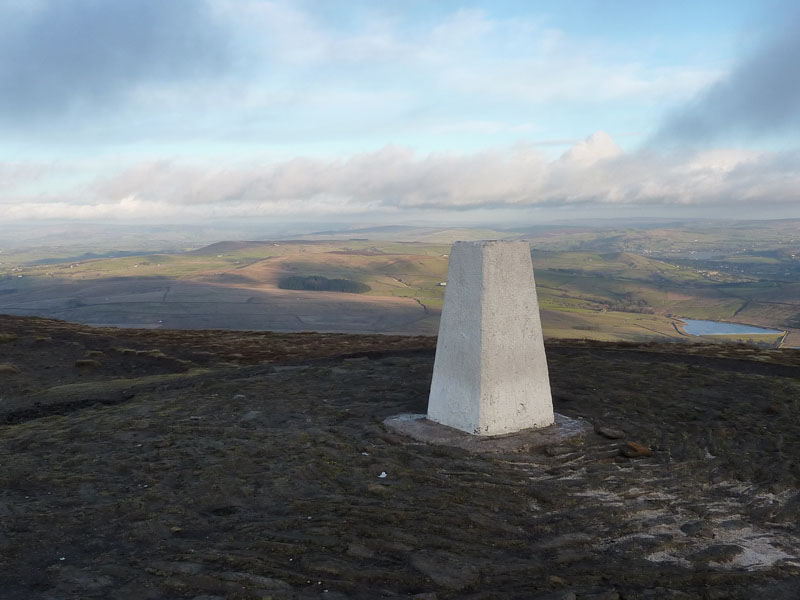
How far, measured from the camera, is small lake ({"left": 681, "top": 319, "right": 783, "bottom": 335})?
14000 centimetres

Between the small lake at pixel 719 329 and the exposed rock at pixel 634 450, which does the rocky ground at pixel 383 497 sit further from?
the small lake at pixel 719 329

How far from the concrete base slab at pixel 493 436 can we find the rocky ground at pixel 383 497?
319 millimetres

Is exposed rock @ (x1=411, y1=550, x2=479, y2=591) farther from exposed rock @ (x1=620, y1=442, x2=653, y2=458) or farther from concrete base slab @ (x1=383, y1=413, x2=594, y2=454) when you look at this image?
exposed rock @ (x1=620, y1=442, x2=653, y2=458)

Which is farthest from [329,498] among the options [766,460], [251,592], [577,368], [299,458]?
[577,368]

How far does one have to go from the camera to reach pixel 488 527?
9.06 meters

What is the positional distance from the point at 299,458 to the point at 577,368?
1350cm

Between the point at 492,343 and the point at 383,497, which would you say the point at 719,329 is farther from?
the point at 383,497

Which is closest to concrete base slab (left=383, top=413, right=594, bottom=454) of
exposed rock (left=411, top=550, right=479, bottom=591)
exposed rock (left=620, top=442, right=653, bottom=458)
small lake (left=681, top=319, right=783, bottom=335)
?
exposed rock (left=620, top=442, right=653, bottom=458)

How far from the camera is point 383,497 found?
33.4 ft

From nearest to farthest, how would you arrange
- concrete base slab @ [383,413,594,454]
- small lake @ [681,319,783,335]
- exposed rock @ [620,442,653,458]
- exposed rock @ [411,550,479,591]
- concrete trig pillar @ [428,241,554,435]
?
exposed rock @ [411,550,479,591]
exposed rock @ [620,442,653,458]
concrete base slab @ [383,413,594,454]
concrete trig pillar @ [428,241,554,435]
small lake @ [681,319,783,335]


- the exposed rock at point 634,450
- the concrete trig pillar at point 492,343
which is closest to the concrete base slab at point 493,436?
the concrete trig pillar at point 492,343

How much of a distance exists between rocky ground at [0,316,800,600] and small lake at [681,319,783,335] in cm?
13506

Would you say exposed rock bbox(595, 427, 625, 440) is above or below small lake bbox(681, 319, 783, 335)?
above

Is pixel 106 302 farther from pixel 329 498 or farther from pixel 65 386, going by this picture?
pixel 329 498
